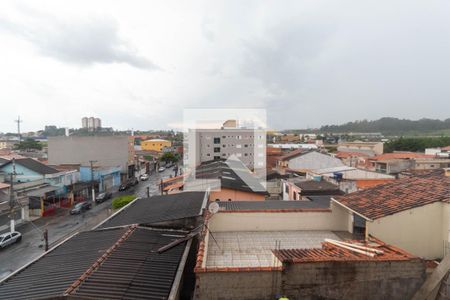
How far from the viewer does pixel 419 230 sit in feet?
21.2

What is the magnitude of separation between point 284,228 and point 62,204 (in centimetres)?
2341

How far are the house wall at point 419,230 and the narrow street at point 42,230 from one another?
47.8ft

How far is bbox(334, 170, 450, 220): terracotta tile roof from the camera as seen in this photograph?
6.52 meters

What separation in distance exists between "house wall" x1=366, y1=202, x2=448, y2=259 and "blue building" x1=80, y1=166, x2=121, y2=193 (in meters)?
30.5

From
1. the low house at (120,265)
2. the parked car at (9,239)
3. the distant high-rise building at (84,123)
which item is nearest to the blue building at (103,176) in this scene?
the parked car at (9,239)

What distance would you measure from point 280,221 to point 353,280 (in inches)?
147

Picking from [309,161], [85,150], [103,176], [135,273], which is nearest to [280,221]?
[135,273]

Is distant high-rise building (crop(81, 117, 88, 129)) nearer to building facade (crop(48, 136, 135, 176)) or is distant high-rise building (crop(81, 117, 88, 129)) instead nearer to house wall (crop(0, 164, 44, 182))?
building facade (crop(48, 136, 135, 176))

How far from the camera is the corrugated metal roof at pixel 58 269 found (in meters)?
5.46

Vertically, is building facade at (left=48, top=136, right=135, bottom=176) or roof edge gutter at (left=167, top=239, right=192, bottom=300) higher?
building facade at (left=48, top=136, right=135, bottom=176)

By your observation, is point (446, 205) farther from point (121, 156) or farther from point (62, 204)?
point (121, 156)

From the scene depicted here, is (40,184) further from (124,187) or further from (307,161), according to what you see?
(307,161)

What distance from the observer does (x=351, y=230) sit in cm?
830

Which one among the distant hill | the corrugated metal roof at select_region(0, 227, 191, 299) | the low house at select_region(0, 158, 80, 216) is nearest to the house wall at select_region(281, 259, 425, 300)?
the corrugated metal roof at select_region(0, 227, 191, 299)
